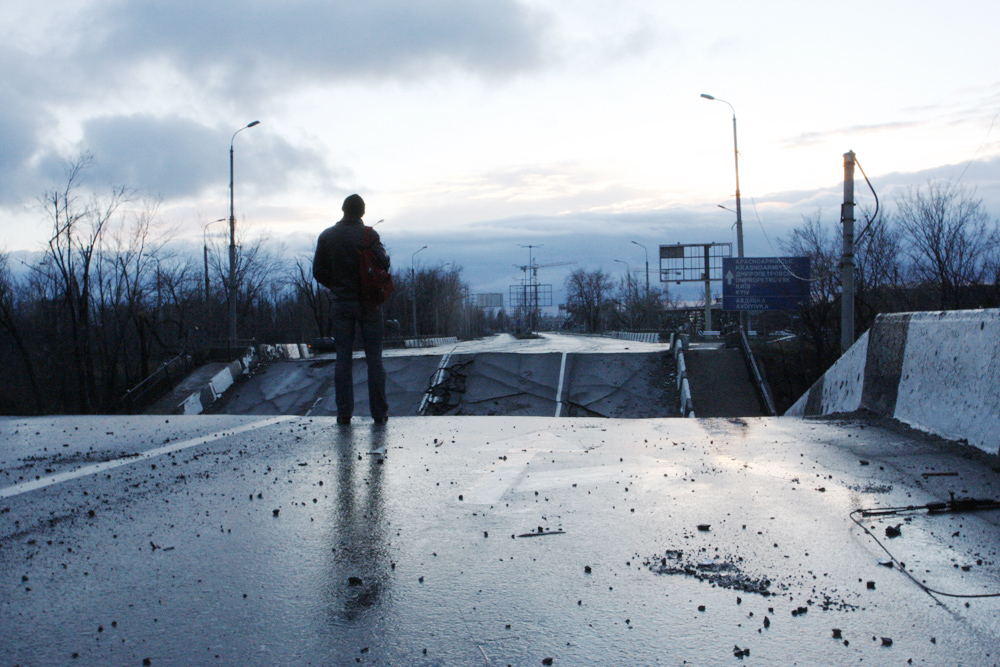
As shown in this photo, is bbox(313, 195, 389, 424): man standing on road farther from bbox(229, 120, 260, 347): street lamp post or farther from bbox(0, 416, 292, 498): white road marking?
bbox(229, 120, 260, 347): street lamp post

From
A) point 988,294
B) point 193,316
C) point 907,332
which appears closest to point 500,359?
point 907,332

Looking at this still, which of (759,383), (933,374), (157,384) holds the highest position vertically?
(933,374)

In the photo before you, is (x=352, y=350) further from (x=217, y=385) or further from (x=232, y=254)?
(x=232, y=254)

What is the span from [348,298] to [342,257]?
41 cm

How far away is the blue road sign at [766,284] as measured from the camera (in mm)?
38719

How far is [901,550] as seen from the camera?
309cm

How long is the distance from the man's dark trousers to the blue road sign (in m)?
34.6

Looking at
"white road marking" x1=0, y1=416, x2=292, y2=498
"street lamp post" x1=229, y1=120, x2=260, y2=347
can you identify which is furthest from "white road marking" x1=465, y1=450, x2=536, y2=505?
"street lamp post" x1=229, y1=120, x2=260, y2=347

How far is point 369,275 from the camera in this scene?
24.1ft

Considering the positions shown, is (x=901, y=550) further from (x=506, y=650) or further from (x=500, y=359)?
(x=500, y=359)

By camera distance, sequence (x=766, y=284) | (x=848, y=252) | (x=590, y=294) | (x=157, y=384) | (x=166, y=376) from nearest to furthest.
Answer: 1. (x=848, y=252)
2. (x=157, y=384)
3. (x=166, y=376)
4. (x=766, y=284)
5. (x=590, y=294)

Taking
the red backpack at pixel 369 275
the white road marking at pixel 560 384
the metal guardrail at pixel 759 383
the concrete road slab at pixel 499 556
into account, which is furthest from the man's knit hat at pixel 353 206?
the metal guardrail at pixel 759 383

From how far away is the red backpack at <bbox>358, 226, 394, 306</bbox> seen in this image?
729cm

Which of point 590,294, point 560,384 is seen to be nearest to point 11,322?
point 560,384
